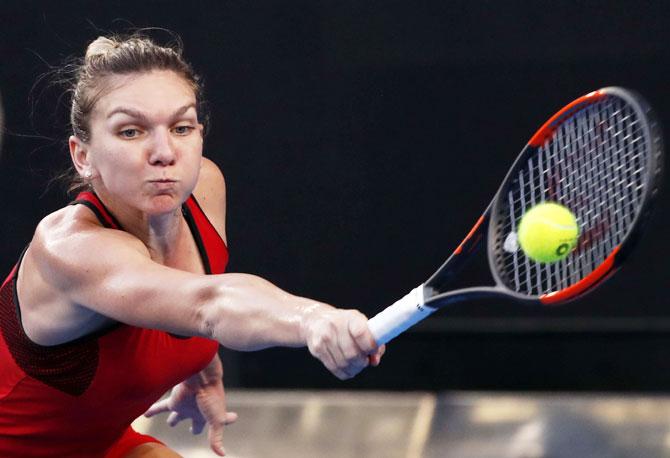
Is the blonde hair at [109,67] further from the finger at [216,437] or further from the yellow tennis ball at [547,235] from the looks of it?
the finger at [216,437]

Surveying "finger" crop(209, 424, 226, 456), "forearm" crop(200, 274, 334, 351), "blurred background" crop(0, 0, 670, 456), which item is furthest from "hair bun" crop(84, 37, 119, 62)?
"blurred background" crop(0, 0, 670, 456)

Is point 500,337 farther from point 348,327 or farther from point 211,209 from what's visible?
point 348,327

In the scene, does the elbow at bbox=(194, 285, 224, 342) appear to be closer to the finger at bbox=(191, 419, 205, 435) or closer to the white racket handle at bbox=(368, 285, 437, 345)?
the white racket handle at bbox=(368, 285, 437, 345)

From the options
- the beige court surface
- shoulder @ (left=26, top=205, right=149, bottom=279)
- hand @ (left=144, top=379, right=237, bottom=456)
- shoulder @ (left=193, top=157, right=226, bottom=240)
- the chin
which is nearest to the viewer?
shoulder @ (left=26, top=205, right=149, bottom=279)

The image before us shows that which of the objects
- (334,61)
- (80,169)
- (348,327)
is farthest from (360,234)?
(348,327)

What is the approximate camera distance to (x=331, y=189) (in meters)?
3.51

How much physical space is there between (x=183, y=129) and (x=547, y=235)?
0.57 m

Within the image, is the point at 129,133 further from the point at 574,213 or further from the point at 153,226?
the point at 574,213

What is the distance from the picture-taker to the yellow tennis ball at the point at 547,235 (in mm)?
1751

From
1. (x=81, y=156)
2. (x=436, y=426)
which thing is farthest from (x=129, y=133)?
(x=436, y=426)

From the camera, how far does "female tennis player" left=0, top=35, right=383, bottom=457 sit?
156cm

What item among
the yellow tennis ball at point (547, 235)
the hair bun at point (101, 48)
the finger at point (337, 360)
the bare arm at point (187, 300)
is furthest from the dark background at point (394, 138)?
the finger at point (337, 360)

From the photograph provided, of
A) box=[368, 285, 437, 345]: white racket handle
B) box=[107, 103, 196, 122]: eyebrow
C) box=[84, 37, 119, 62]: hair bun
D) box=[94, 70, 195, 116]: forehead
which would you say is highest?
box=[84, 37, 119, 62]: hair bun

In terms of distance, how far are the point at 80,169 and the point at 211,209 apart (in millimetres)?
349
